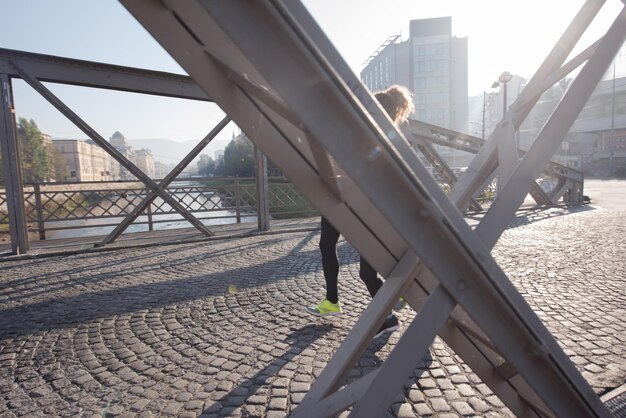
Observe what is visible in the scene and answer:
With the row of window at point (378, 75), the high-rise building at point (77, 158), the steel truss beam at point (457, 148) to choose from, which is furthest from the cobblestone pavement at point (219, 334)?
the row of window at point (378, 75)

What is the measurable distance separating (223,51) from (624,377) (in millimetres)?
3104

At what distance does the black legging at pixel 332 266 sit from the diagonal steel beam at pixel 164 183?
4.97 m

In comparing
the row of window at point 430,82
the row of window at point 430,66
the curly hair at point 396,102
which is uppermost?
the row of window at point 430,66

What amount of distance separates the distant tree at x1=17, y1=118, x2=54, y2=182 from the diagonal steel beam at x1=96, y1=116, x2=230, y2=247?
51520 mm

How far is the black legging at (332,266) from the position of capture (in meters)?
2.80

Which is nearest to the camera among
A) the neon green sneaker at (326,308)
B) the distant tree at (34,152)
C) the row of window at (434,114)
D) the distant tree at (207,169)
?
the neon green sneaker at (326,308)

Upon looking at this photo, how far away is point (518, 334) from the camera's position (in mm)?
1164

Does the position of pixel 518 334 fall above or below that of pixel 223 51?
below

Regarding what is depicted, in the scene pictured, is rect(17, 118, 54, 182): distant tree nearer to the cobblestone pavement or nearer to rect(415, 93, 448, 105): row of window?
the cobblestone pavement

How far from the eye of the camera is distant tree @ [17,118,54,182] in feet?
156

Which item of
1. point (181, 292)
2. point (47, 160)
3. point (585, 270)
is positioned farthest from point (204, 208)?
point (47, 160)

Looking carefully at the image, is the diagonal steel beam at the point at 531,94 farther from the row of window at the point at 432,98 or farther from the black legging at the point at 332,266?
the row of window at the point at 432,98

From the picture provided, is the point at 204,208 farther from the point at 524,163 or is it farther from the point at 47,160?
the point at 47,160

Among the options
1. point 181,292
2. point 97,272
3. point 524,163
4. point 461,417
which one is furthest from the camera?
point 97,272
